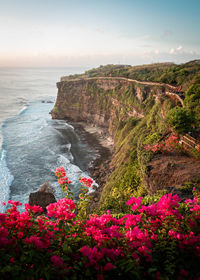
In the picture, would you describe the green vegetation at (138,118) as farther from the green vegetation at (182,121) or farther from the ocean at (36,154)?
the ocean at (36,154)

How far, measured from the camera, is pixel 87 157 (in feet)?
117

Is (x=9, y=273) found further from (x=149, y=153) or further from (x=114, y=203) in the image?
(x=149, y=153)

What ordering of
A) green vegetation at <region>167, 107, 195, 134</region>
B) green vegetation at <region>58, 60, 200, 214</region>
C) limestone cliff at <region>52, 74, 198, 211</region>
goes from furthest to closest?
limestone cliff at <region>52, 74, 198, 211</region> < green vegetation at <region>58, 60, 200, 214</region> < green vegetation at <region>167, 107, 195, 134</region>

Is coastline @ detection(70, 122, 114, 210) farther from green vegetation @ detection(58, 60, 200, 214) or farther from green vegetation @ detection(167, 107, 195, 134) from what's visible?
green vegetation @ detection(167, 107, 195, 134)

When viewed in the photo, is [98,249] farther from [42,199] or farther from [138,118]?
[138,118]

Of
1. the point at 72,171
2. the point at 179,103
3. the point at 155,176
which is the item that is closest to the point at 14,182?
the point at 72,171

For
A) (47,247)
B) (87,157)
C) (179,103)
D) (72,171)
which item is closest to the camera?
(47,247)

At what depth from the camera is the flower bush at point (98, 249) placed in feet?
9.25

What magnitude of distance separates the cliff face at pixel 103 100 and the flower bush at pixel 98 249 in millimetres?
28511

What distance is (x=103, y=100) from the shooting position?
53.9 metres

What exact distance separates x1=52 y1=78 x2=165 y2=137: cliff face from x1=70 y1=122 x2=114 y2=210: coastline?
2.48m

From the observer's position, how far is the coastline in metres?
26.1

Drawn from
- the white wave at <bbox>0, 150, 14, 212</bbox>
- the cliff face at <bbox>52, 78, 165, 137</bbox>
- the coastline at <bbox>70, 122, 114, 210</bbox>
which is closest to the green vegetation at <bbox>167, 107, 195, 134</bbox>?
the coastline at <bbox>70, 122, 114, 210</bbox>

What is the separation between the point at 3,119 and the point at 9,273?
64.7m
